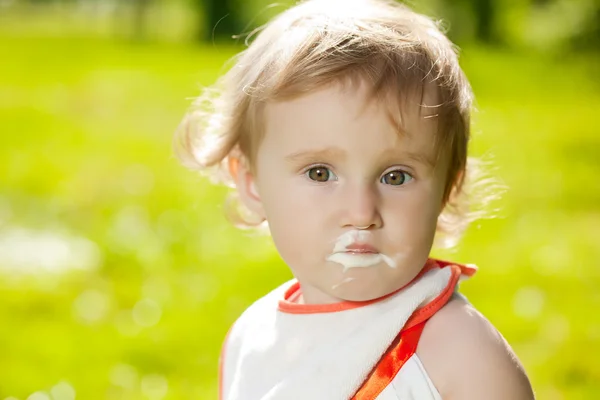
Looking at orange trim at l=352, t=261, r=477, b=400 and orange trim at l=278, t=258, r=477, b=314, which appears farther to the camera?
orange trim at l=278, t=258, r=477, b=314

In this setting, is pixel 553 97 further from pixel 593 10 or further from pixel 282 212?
pixel 282 212

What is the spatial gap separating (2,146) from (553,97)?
18.4 ft

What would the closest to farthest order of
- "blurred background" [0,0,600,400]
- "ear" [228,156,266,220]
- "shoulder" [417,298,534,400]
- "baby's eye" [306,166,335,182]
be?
"shoulder" [417,298,534,400]
"baby's eye" [306,166,335,182]
"ear" [228,156,266,220]
"blurred background" [0,0,600,400]

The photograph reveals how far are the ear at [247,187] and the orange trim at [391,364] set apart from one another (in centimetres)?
45

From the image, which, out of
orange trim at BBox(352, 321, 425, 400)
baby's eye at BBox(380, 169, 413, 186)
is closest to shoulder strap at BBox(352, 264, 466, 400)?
orange trim at BBox(352, 321, 425, 400)

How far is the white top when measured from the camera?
6.11 feet

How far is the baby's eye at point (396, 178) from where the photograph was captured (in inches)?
72.9

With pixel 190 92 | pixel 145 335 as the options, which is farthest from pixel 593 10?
pixel 145 335

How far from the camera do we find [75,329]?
157 inches

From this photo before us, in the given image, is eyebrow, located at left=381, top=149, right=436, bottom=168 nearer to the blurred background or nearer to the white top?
the white top

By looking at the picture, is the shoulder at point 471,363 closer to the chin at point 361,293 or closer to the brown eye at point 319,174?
the chin at point 361,293

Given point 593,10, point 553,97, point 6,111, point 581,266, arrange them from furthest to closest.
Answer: point 593,10 < point 553,97 < point 6,111 < point 581,266

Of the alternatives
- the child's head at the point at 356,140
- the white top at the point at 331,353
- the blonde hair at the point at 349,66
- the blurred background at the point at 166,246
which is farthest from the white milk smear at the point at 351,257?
the blurred background at the point at 166,246

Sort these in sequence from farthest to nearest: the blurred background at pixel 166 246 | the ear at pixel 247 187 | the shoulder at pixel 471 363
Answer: the blurred background at pixel 166 246, the ear at pixel 247 187, the shoulder at pixel 471 363
